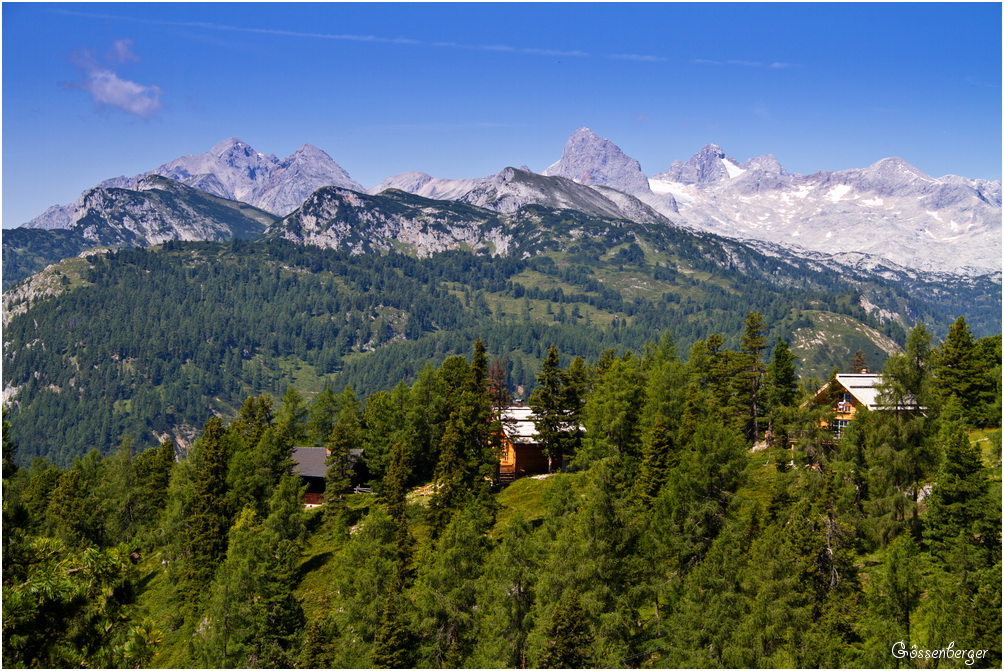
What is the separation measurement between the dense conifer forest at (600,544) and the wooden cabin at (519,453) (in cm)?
384

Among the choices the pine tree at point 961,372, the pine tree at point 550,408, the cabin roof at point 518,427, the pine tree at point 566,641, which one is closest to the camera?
the pine tree at point 566,641

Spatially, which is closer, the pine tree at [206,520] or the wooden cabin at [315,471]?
the pine tree at [206,520]

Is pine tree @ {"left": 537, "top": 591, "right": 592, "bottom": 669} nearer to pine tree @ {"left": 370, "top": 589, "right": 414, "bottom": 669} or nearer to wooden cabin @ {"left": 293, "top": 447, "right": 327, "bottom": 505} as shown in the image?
pine tree @ {"left": 370, "top": 589, "right": 414, "bottom": 669}

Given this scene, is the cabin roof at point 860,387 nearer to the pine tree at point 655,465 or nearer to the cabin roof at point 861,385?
the cabin roof at point 861,385

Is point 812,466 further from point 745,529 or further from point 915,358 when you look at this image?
point 915,358

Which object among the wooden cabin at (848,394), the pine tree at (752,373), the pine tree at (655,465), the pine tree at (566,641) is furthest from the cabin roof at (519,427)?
the pine tree at (566,641)

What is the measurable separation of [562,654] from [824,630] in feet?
49.3

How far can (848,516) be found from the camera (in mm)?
56781

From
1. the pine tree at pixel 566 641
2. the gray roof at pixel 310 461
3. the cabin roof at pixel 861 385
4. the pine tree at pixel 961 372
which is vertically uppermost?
the pine tree at pixel 961 372

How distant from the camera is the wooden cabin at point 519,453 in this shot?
296 feet

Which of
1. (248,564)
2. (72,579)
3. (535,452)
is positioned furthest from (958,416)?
(72,579)

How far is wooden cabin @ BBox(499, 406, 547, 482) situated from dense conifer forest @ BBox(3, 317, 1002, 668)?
151 inches

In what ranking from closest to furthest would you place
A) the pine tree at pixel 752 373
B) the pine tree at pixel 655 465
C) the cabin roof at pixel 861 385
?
1. the pine tree at pixel 655 465
2. the cabin roof at pixel 861 385
3. the pine tree at pixel 752 373

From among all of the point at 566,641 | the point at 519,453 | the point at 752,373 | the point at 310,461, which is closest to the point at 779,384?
the point at 752,373
